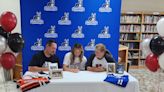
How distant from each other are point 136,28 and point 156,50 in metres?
4.73

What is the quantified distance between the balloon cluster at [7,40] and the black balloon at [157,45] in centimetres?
170

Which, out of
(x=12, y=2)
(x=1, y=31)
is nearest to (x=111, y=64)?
(x=1, y=31)

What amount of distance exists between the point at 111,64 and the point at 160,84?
211cm

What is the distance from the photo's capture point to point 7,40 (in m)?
3.34

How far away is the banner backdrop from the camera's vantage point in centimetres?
474

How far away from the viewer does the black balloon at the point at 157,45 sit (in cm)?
314

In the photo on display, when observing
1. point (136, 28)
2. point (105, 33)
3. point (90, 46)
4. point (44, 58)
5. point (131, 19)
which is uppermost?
point (131, 19)

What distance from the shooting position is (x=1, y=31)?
3363 mm

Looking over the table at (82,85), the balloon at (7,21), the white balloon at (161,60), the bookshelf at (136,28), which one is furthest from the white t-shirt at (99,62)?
the bookshelf at (136,28)

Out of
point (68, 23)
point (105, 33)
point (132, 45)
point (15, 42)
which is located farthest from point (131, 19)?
point (15, 42)

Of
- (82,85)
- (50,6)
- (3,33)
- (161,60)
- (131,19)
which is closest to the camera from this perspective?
(161,60)

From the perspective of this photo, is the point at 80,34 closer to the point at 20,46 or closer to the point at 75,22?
the point at 75,22

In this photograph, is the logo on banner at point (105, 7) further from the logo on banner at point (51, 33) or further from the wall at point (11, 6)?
the wall at point (11, 6)

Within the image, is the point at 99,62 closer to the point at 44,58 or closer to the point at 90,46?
the point at 90,46
